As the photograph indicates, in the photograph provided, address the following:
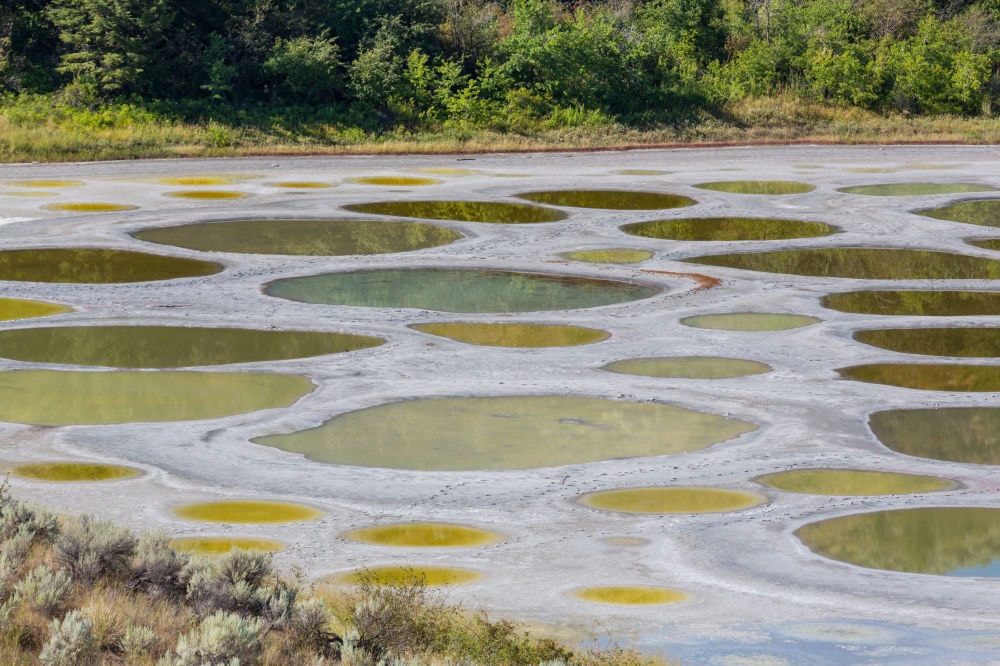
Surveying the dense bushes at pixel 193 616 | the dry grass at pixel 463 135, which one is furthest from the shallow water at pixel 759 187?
the dense bushes at pixel 193 616

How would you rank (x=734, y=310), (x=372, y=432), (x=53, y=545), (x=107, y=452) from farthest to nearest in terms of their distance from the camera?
(x=734, y=310)
(x=372, y=432)
(x=107, y=452)
(x=53, y=545)

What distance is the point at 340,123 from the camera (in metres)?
53.2

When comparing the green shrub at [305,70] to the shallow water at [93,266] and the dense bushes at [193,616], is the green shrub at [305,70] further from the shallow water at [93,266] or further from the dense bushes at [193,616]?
the dense bushes at [193,616]

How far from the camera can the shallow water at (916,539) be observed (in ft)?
45.3

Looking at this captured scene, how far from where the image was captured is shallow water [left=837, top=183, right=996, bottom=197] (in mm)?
43594

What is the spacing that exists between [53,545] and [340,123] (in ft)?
141

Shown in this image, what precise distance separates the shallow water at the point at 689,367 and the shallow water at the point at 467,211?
14681 millimetres

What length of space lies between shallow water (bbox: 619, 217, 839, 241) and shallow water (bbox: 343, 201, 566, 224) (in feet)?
8.29

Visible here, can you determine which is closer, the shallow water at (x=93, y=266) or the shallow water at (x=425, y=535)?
the shallow water at (x=425, y=535)

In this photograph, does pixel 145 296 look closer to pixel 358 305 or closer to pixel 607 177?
pixel 358 305

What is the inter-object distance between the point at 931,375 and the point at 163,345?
36.9 ft

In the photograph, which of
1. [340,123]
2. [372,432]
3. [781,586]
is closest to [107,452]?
[372,432]

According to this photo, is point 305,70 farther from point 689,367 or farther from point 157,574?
point 157,574

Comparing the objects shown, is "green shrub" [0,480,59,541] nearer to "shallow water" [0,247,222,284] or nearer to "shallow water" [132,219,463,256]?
"shallow water" [0,247,222,284]
